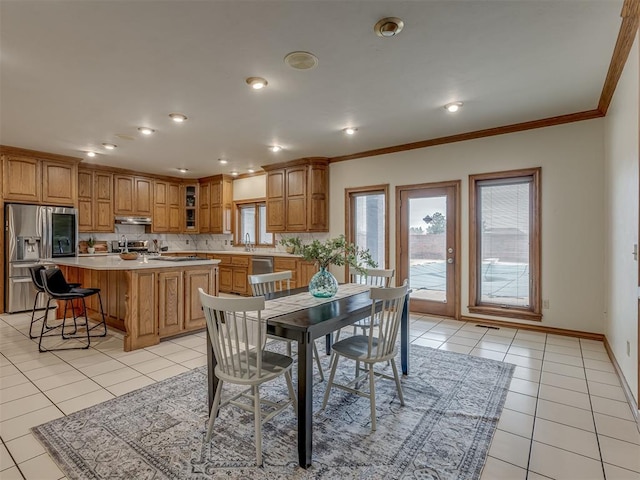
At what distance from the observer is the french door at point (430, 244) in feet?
15.6

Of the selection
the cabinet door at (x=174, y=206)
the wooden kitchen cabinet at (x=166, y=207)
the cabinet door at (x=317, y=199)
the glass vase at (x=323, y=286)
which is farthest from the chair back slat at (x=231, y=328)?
the cabinet door at (x=174, y=206)

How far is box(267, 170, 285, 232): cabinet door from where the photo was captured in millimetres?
6277

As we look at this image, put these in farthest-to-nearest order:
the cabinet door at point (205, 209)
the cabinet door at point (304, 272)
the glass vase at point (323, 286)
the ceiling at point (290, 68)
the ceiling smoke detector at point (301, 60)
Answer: the cabinet door at point (205, 209) → the cabinet door at point (304, 272) → the glass vase at point (323, 286) → the ceiling smoke detector at point (301, 60) → the ceiling at point (290, 68)

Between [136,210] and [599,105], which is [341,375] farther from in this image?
[136,210]

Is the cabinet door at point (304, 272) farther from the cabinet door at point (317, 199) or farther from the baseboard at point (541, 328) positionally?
the baseboard at point (541, 328)

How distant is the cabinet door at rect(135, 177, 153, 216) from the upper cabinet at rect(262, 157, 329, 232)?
285 cm

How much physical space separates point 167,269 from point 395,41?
326cm

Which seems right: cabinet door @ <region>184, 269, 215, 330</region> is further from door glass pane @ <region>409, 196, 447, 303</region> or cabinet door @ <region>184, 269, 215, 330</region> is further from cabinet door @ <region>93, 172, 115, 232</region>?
cabinet door @ <region>93, 172, 115, 232</region>

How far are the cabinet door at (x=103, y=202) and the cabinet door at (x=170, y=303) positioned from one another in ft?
11.9

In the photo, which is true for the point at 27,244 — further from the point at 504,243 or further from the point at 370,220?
the point at 504,243

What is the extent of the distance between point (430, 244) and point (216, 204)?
16.0ft

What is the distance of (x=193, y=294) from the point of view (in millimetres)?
4195

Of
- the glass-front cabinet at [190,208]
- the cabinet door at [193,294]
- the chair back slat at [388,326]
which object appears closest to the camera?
the chair back slat at [388,326]

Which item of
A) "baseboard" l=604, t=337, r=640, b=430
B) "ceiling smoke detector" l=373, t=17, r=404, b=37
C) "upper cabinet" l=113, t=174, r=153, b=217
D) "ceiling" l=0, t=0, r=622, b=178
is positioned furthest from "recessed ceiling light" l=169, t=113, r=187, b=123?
"baseboard" l=604, t=337, r=640, b=430
